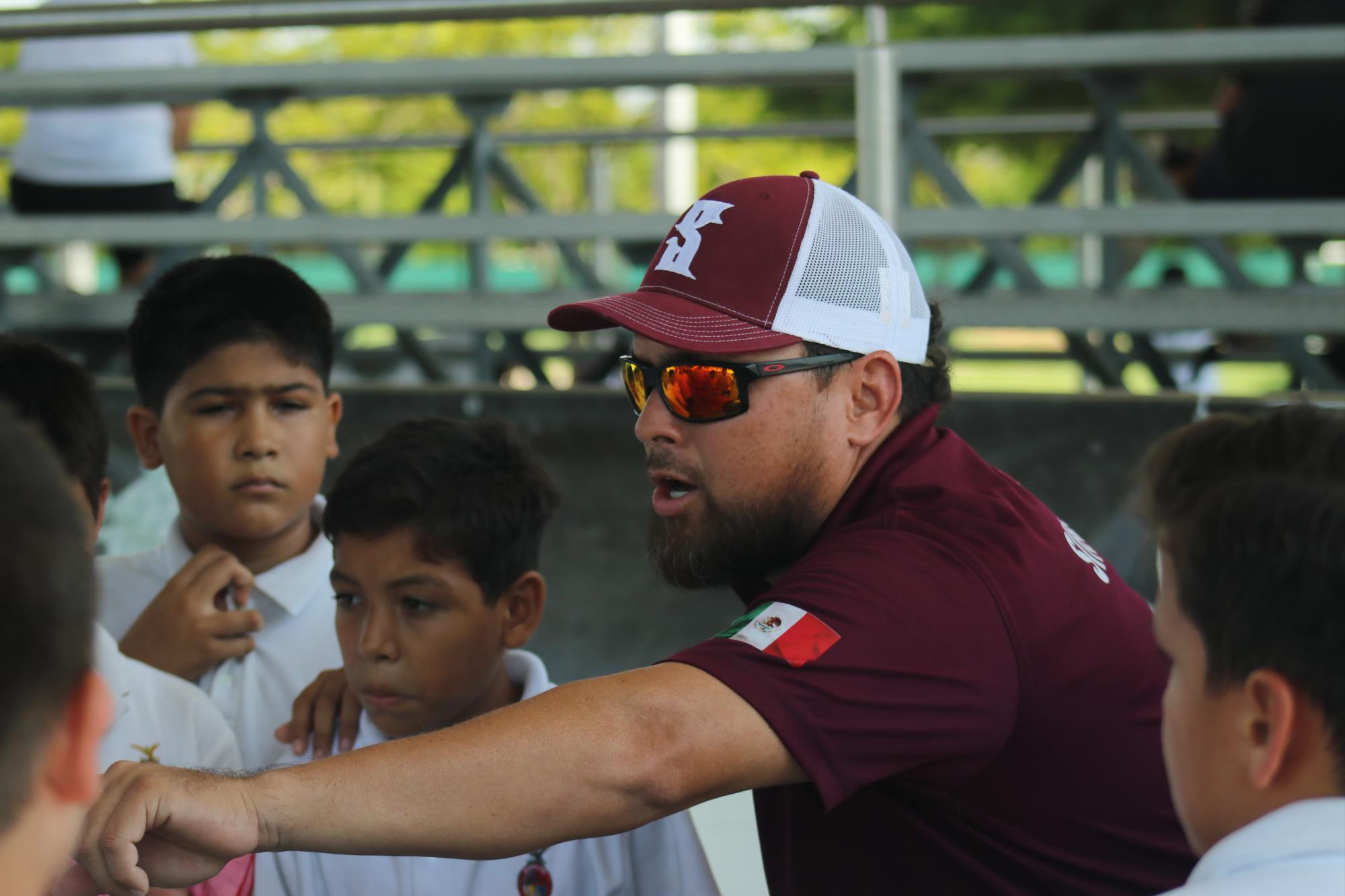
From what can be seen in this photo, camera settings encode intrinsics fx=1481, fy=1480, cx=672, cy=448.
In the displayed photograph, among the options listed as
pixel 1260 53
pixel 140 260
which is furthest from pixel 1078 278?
pixel 140 260

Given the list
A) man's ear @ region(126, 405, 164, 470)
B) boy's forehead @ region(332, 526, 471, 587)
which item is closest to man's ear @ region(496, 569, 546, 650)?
boy's forehead @ region(332, 526, 471, 587)

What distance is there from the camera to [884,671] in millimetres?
1728

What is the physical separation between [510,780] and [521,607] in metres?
1.05

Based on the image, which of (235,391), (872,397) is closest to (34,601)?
(872,397)

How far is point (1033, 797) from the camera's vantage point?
6.18 feet

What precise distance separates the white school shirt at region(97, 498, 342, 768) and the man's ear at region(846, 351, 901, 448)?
1162 mm

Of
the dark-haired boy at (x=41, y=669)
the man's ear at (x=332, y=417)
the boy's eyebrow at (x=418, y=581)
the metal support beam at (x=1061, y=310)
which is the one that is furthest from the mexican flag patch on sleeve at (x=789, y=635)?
the metal support beam at (x=1061, y=310)

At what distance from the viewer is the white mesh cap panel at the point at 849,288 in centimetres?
210

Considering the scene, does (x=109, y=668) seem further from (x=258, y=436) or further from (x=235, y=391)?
(x=235, y=391)

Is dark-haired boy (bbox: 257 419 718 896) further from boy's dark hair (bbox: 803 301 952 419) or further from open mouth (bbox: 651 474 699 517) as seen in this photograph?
boy's dark hair (bbox: 803 301 952 419)

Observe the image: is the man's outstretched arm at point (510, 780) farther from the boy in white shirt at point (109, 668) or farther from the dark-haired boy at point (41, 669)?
the boy in white shirt at point (109, 668)

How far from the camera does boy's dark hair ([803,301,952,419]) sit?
212cm

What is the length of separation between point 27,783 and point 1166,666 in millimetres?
1470

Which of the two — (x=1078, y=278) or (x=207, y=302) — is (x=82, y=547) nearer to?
(x=207, y=302)
